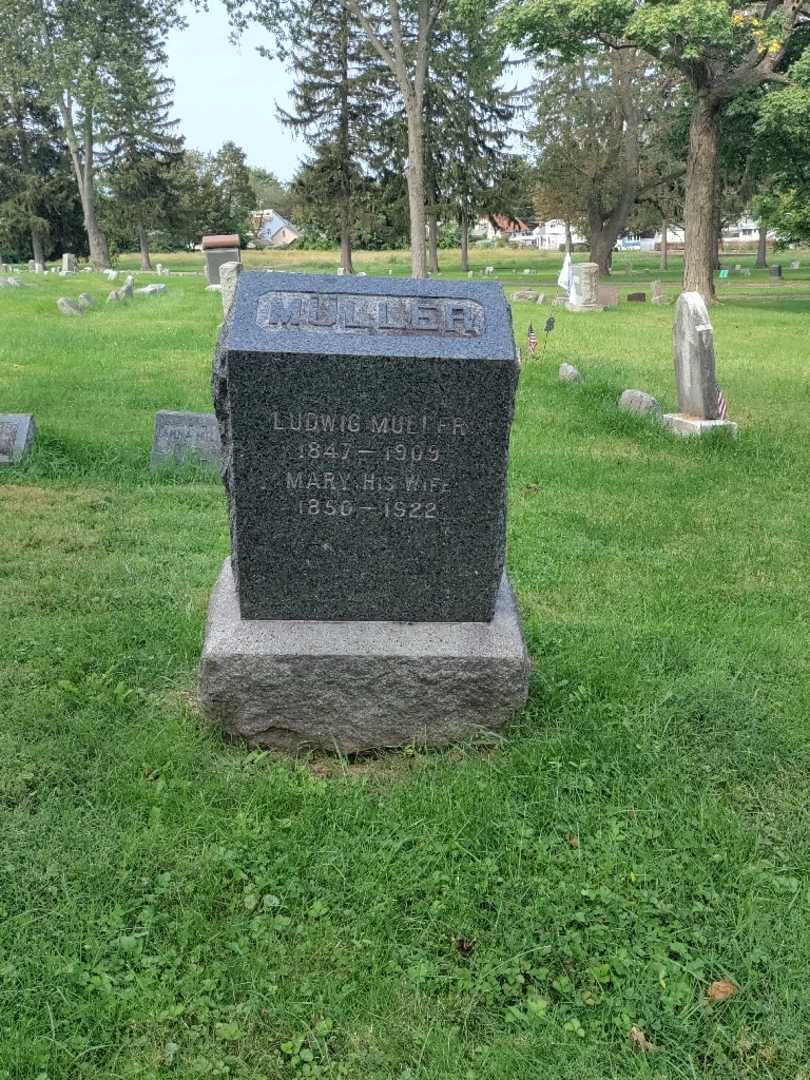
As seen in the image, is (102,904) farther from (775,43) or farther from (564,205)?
(564,205)

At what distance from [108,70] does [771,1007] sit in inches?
1804

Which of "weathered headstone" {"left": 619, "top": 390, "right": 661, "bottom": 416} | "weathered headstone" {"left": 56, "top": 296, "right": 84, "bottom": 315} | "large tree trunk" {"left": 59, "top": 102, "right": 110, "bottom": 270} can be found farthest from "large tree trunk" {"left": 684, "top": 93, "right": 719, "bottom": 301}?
"large tree trunk" {"left": 59, "top": 102, "right": 110, "bottom": 270}

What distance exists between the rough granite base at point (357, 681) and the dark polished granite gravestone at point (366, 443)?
0.42 feet

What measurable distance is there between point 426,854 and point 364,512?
1318mm

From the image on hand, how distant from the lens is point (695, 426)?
913 cm

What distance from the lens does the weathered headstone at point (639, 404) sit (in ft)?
32.7

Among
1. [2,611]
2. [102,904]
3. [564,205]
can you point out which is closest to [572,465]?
[2,611]

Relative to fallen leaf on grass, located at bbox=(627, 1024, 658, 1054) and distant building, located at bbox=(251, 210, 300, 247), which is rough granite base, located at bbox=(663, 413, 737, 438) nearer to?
fallen leaf on grass, located at bbox=(627, 1024, 658, 1054)

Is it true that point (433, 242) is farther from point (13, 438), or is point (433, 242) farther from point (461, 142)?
point (13, 438)

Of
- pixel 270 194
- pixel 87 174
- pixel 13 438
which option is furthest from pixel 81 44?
pixel 270 194

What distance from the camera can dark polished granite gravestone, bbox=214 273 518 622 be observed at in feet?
11.3

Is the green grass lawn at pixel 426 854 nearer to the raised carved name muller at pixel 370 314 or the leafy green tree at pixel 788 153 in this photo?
the raised carved name muller at pixel 370 314

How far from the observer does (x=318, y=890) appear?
2.95 meters

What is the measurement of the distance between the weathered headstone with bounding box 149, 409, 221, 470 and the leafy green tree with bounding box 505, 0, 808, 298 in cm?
1664
